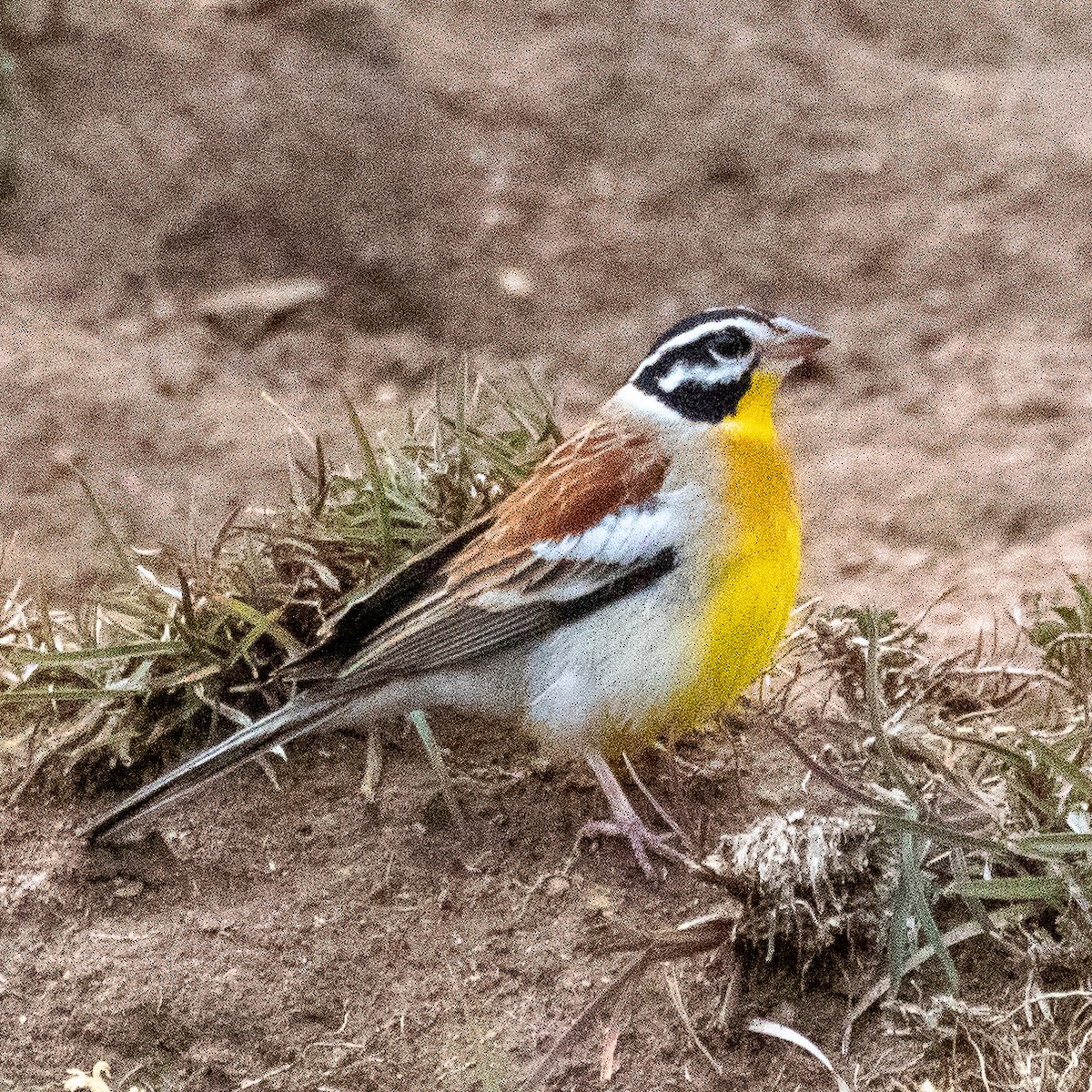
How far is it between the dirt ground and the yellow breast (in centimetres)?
31

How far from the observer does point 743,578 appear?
409 centimetres

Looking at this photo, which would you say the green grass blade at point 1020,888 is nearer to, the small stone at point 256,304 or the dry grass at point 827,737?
the dry grass at point 827,737

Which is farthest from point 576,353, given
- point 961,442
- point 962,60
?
point 962,60

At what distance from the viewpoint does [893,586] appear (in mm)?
5789

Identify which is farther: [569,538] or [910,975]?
[569,538]

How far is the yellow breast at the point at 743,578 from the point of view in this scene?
4.07 meters

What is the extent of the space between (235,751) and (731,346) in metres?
1.51

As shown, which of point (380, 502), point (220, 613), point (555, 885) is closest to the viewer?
point (555, 885)

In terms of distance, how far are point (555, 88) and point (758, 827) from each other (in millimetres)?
5308

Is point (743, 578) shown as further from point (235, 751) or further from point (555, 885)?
point (235, 751)

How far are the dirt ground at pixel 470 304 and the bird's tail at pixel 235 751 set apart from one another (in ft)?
0.45

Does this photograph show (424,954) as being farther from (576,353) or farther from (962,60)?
(962,60)

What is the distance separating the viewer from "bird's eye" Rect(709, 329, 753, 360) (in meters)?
4.30

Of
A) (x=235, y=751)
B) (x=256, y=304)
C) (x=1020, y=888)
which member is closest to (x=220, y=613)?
(x=235, y=751)
